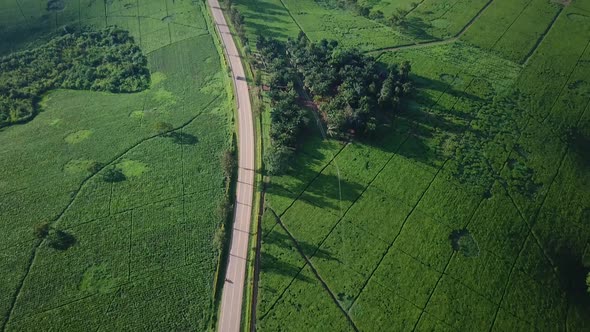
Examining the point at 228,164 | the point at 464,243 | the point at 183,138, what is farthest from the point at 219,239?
the point at 464,243

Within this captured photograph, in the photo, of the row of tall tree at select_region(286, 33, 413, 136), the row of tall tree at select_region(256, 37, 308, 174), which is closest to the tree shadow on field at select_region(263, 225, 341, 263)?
the row of tall tree at select_region(256, 37, 308, 174)

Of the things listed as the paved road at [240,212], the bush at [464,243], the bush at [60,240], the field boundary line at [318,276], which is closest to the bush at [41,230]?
the bush at [60,240]

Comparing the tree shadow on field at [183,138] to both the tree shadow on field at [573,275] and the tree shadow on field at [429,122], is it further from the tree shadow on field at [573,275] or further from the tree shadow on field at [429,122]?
the tree shadow on field at [573,275]

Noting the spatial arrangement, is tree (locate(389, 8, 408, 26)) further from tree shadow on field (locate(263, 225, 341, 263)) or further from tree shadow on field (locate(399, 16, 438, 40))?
tree shadow on field (locate(263, 225, 341, 263))

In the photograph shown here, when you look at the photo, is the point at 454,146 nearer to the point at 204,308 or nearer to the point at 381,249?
the point at 381,249

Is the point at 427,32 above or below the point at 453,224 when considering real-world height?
above

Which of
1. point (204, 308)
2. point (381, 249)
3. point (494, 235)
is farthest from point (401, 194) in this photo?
point (204, 308)
